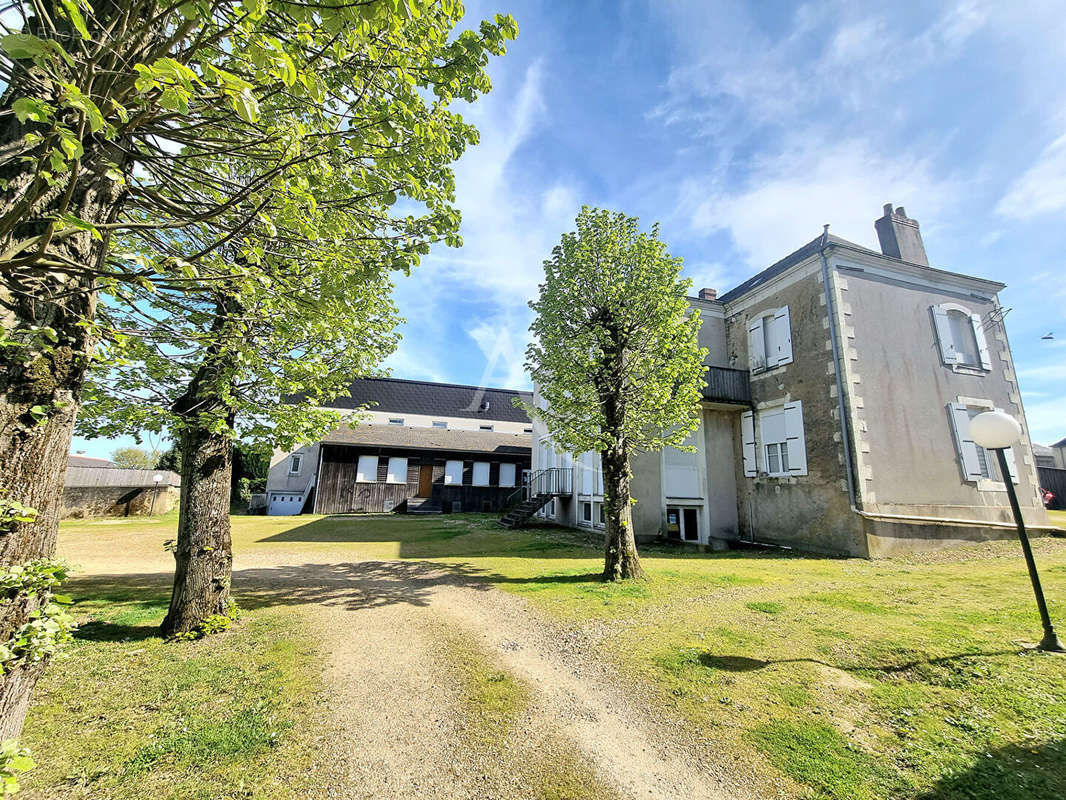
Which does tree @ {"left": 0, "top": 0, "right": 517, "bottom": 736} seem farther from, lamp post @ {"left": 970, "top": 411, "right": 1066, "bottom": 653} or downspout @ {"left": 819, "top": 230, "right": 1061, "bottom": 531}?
downspout @ {"left": 819, "top": 230, "right": 1061, "bottom": 531}

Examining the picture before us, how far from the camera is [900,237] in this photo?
47.3 ft

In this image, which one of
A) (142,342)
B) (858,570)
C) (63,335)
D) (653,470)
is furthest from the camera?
(653,470)

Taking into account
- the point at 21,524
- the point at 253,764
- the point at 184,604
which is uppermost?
the point at 21,524

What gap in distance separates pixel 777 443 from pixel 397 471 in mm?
19122

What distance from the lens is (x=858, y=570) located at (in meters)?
9.52

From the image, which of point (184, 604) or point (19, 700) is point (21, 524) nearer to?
point (19, 700)

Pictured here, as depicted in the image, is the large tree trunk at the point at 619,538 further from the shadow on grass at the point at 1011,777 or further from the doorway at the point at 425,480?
the doorway at the point at 425,480

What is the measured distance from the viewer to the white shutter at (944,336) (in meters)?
13.4

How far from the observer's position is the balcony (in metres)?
14.3

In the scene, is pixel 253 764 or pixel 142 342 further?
pixel 142 342

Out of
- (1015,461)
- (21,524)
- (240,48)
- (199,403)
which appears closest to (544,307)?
(199,403)

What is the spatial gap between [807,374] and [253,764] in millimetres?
14598

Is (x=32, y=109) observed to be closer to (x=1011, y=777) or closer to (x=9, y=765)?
(x=9, y=765)

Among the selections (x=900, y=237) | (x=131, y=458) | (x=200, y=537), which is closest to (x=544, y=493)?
(x=200, y=537)
